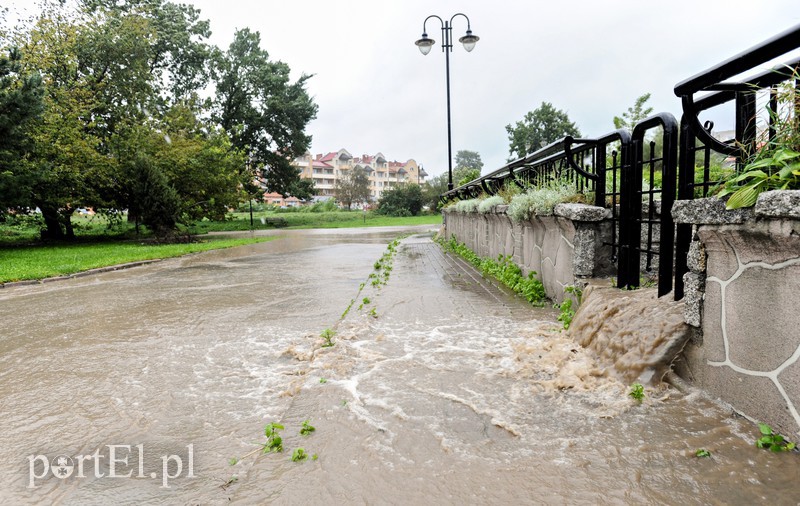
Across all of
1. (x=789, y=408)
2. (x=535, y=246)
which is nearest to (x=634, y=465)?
(x=789, y=408)

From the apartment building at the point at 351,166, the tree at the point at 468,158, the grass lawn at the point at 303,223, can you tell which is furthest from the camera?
the tree at the point at 468,158

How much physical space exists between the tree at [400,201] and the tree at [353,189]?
6.90 m

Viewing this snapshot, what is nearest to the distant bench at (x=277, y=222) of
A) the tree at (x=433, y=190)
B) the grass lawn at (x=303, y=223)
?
the grass lawn at (x=303, y=223)

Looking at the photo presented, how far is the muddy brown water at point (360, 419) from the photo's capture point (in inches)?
79.8

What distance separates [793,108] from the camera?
7.20 feet

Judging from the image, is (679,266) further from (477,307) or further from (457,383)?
(477,307)

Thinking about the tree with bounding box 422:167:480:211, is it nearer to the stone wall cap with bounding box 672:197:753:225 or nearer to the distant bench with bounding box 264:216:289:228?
the distant bench with bounding box 264:216:289:228

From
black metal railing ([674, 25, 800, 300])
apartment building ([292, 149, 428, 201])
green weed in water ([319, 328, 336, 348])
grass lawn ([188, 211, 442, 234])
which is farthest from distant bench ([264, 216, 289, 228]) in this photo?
apartment building ([292, 149, 428, 201])

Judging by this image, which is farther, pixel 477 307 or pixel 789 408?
pixel 477 307

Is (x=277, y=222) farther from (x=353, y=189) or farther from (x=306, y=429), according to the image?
(x=306, y=429)

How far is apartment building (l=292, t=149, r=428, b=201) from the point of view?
318 feet

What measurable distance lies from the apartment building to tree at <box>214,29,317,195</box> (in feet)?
178

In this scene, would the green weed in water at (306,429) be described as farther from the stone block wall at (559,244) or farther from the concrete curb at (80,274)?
the concrete curb at (80,274)

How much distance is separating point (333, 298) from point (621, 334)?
4.16 metres
